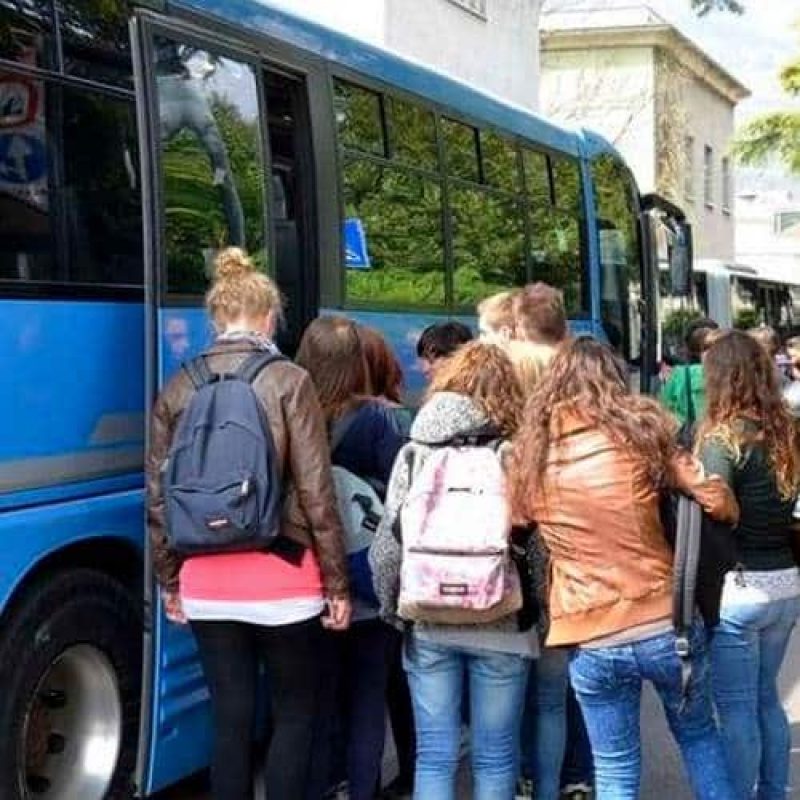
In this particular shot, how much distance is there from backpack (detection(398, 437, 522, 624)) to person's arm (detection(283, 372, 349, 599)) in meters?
0.24

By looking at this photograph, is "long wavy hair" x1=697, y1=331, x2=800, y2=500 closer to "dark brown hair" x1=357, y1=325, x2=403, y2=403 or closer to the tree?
"dark brown hair" x1=357, y1=325, x2=403, y2=403

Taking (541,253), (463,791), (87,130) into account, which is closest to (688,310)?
(541,253)

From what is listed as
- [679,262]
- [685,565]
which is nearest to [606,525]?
[685,565]

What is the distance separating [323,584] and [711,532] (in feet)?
3.93

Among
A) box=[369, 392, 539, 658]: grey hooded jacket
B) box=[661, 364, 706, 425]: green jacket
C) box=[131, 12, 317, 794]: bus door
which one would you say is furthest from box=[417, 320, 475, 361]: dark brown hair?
box=[661, 364, 706, 425]: green jacket

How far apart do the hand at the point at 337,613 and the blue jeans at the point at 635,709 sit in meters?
0.72

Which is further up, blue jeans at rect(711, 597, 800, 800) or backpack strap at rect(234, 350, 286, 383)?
backpack strap at rect(234, 350, 286, 383)

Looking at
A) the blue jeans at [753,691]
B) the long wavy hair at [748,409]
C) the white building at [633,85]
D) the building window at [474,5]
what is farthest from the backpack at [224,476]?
the white building at [633,85]

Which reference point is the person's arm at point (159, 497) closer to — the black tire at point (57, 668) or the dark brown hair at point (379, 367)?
the black tire at point (57, 668)

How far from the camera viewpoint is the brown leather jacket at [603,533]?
4434 millimetres

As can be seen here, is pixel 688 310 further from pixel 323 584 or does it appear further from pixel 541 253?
pixel 323 584

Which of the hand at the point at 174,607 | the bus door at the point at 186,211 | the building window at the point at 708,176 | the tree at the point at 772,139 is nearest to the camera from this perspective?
the hand at the point at 174,607

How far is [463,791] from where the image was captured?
634cm

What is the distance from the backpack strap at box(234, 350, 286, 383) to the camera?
4.71 metres
